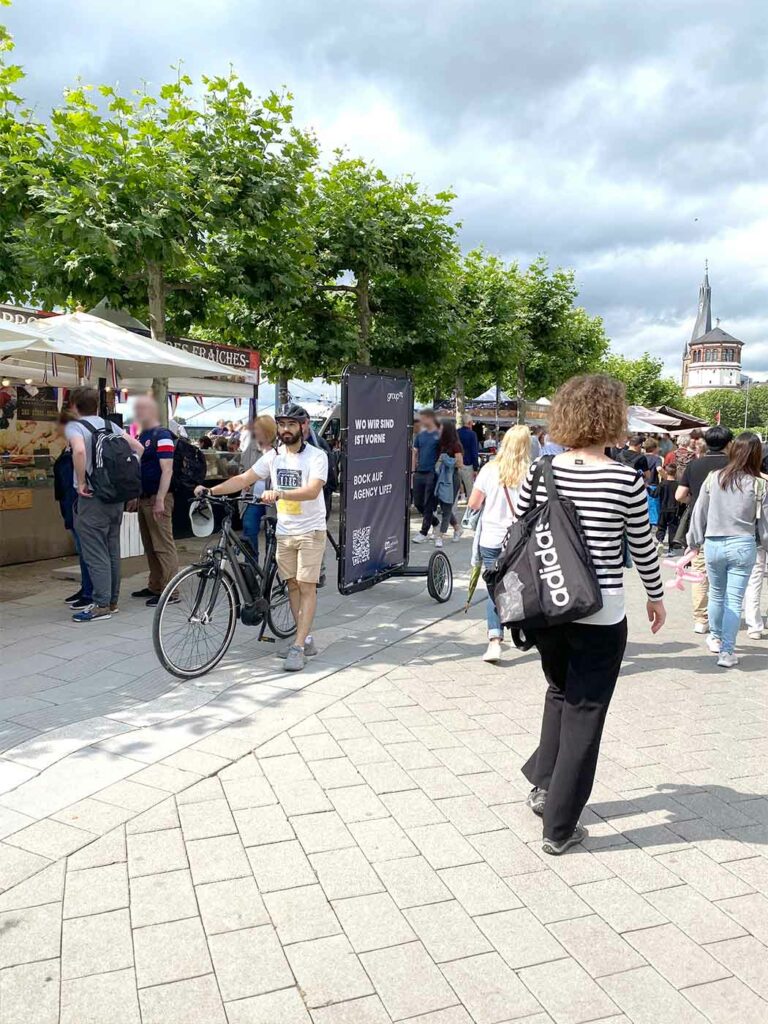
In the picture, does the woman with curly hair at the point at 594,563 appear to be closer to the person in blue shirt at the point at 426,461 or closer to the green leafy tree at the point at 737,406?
the person in blue shirt at the point at 426,461

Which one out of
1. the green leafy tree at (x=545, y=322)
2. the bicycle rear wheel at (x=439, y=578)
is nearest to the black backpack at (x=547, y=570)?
the bicycle rear wheel at (x=439, y=578)

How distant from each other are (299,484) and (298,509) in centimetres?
17

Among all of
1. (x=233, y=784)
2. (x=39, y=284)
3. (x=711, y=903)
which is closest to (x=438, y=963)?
(x=711, y=903)

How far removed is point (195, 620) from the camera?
534 cm

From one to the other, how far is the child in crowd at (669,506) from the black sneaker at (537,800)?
9754 millimetres

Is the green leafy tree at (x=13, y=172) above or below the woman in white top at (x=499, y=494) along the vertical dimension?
above

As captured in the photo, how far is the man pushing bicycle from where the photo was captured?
216 inches

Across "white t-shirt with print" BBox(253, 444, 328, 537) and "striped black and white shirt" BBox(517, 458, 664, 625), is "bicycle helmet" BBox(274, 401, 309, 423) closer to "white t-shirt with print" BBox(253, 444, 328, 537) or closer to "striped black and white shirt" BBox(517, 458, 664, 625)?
"white t-shirt with print" BBox(253, 444, 328, 537)

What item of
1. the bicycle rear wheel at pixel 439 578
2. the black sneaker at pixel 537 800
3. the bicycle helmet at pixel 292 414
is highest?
the bicycle helmet at pixel 292 414

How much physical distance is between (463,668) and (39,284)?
23.1 ft

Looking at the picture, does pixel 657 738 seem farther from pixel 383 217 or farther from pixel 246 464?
pixel 383 217

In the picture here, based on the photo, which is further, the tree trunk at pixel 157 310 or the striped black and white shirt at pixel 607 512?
the tree trunk at pixel 157 310

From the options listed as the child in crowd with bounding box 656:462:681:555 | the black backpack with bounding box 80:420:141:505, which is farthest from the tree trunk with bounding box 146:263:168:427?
the child in crowd with bounding box 656:462:681:555

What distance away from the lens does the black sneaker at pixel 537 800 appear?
3561mm
